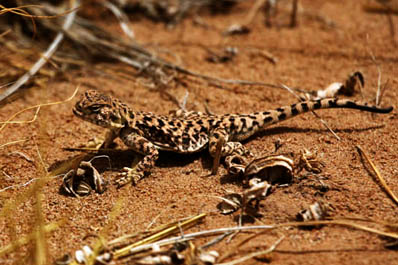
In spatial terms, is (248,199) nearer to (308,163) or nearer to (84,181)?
(308,163)

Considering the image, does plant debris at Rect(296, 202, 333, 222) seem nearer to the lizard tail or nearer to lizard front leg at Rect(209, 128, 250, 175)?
lizard front leg at Rect(209, 128, 250, 175)

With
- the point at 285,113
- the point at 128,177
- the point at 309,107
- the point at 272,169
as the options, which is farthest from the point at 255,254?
the point at 309,107

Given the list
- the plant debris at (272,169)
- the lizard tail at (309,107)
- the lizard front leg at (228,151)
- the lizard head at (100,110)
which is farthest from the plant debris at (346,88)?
the lizard head at (100,110)

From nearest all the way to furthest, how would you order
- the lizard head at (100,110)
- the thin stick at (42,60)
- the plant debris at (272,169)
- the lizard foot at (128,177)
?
the plant debris at (272,169) → the lizard foot at (128,177) → the lizard head at (100,110) → the thin stick at (42,60)

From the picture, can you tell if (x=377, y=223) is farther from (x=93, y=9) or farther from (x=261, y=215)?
(x=93, y=9)

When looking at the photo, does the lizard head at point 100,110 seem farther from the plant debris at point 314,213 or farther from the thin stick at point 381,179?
the thin stick at point 381,179

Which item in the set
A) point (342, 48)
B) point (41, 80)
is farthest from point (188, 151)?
point (342, 48)
